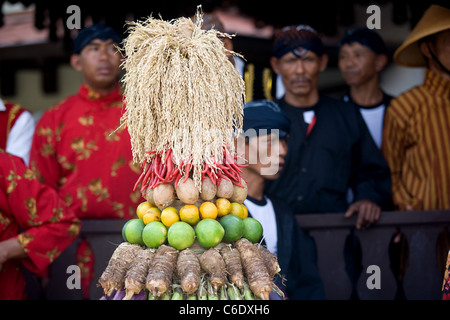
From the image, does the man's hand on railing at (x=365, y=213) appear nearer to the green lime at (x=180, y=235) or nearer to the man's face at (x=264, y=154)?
the man's face at (x=264, y=154)

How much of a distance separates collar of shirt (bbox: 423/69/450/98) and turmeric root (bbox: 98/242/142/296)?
107 inches

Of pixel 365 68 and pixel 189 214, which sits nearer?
pixel 189 214

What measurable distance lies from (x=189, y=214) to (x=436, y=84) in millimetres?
2607

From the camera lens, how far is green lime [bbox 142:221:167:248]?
1848 mm

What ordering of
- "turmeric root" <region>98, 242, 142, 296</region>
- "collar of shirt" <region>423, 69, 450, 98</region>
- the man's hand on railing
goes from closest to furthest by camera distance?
"turmeric root" <region>98, 242, 142, 296</region>
the man's hand on railing
"collar of shirt" <region>423, 69, 450, 98</region>

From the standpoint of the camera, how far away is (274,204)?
2.92 meters

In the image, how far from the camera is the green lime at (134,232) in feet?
6.37

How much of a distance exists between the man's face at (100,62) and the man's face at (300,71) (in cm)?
126

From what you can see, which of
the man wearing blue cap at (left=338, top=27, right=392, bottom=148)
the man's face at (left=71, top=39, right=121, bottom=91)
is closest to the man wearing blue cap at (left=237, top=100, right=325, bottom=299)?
the man's face at (left=71, top=39, right=121, bottom=91)

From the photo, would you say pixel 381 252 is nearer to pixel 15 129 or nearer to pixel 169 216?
pixel 169 216

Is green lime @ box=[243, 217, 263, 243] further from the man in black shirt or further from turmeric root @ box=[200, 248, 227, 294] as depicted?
the man in black shirt

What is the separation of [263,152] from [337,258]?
108 cm

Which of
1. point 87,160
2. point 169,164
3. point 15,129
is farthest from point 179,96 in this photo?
point 15,129
